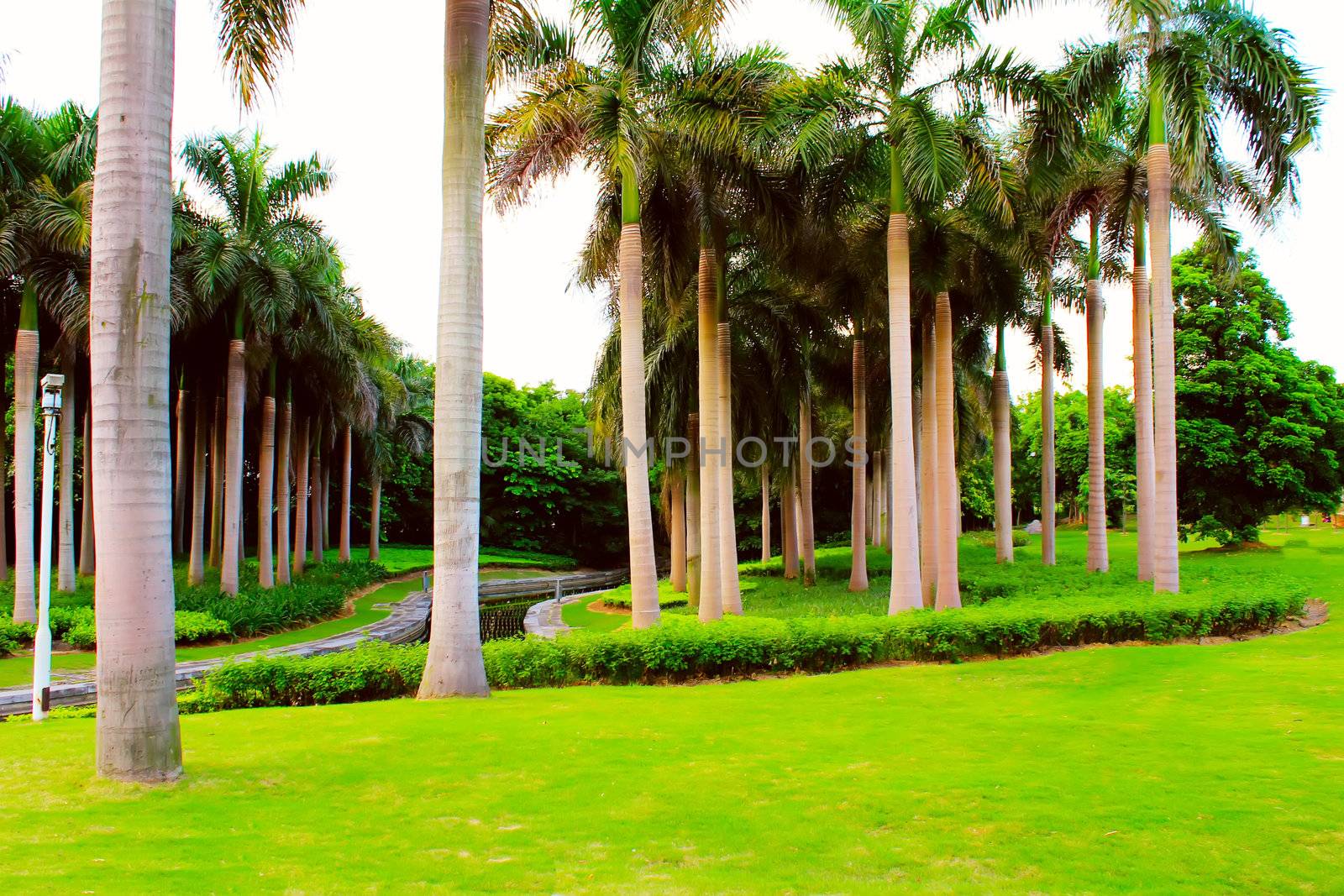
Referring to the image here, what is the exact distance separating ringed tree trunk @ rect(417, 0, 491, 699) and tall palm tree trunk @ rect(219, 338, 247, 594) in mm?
15148

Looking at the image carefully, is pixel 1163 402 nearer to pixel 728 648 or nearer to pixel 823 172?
pixel 823 172

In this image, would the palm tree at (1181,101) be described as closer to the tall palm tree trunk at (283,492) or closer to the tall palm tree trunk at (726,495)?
the tall palm tree trunk at (726,495)

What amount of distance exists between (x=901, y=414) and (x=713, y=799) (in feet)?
35.6

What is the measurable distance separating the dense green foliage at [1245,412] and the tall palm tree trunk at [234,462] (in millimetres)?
27584

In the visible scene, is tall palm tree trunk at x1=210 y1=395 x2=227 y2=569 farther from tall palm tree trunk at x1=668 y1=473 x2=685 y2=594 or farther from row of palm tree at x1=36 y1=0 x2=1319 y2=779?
row of palm tree at x1=36 y1=0 x2=1319 y2=779

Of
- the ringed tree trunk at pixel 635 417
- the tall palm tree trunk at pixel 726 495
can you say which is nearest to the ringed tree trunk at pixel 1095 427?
the tall palm tree trunk at pixel 726 495

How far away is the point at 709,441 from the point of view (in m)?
17.1

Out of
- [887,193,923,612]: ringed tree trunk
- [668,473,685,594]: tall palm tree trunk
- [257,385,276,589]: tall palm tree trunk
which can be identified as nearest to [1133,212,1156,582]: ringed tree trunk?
[887,193,923,612]: ringed tree trunk

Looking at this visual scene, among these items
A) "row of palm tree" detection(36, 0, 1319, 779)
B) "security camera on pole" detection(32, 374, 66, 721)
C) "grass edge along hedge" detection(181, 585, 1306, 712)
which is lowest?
"grass edge along hedge" detection(181, 585, 1306, 712)

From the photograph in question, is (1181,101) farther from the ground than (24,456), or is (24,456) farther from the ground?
(1181,101)

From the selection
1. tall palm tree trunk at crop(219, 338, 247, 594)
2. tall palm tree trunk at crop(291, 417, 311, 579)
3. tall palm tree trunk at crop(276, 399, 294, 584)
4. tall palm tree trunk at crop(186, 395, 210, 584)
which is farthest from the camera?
tall palm tree trunk at crop(291, 417, 311, 579)

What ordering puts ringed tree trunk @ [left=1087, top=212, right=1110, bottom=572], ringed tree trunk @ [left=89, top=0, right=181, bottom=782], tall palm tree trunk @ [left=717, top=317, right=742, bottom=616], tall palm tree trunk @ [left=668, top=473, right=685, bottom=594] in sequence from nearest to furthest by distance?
1. ringed tree trunk @ [left=89, top=0, right=181, bottom=782]
2. tall palm tree trunk @ [left=717, top=317, right=742, bottom=616]
3. ringed tree trunk @ [left=1087, top=212, right=1110, bottom=572]
4. tall palm tree trunk @ [left=668, top=473, right=685, bottom=594]

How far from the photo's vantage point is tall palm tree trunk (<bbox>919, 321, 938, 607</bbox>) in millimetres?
18688

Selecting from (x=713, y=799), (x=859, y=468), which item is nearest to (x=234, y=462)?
(x=859, y=468)
